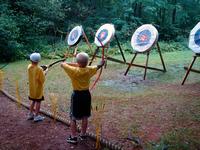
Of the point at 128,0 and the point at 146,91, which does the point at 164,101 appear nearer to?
the point at 146,91

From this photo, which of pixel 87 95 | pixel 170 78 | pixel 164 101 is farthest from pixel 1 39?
pixel 87 95

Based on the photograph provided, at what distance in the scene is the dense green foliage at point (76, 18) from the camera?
1433 cm

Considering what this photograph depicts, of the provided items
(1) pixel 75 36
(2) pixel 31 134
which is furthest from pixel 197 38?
(2) pixel 31 134

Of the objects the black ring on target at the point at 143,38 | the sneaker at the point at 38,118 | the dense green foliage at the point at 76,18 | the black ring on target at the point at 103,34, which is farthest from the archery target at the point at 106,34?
the sneaker at the point at 38,118

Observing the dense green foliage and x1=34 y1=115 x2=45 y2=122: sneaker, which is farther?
the dense green foliage

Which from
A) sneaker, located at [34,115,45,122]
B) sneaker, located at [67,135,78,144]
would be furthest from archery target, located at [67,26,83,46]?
sneaker, located at [67,135,78,144]

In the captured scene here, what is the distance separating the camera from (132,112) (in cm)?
652

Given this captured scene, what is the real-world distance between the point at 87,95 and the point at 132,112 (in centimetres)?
176

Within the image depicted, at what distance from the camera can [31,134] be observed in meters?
5.41

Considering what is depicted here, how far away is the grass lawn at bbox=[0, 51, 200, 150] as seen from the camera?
521cm

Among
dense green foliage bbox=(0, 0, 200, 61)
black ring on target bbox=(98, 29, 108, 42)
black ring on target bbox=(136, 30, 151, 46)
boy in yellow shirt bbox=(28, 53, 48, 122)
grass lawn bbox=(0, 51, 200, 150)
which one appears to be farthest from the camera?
dense green foliage bbox=(0, 0, 200, 61)

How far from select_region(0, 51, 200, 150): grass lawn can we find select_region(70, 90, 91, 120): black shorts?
1.90 ft

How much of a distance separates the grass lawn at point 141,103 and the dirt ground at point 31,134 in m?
0.51

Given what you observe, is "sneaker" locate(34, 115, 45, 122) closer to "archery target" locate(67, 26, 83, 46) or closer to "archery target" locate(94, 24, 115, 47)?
"archery target" locate(94, 24, 115, 47)
